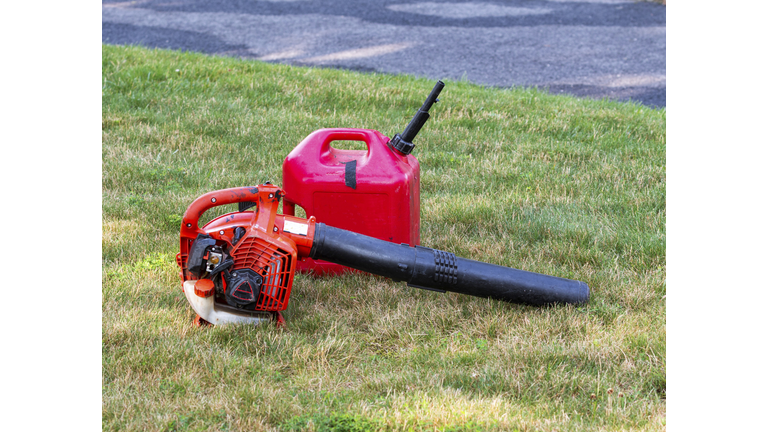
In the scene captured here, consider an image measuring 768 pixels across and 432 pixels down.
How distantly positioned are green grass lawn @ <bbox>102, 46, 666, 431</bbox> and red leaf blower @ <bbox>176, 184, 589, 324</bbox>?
0.10 meters

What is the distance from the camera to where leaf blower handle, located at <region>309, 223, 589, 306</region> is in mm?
2715

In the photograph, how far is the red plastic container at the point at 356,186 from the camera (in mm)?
2945

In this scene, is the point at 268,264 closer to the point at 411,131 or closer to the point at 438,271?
the point at 438,271

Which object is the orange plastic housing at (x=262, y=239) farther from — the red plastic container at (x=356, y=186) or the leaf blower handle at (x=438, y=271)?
the red plastic container at (x=356, y=186)

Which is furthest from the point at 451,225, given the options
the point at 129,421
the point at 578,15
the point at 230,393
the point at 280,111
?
the point at 578,15

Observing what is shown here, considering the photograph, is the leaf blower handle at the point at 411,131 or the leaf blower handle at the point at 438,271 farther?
the leaf blower handle at the point at 411,131

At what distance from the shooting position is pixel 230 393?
2244mm

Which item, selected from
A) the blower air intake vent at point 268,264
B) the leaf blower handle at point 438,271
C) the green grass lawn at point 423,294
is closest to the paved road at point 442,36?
the green grass lawn at point 423,294

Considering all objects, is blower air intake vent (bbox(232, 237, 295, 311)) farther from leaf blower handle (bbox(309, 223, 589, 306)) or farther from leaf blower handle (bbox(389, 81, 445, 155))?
leaf blower handle (bbox(389, 81, 445, 155))

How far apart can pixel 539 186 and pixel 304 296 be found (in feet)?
6.58

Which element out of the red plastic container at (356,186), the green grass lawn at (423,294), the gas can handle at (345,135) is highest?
the gas can handle at (345,135)

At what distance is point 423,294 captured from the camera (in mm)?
3033

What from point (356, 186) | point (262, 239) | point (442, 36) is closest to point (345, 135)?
point (356, 186)

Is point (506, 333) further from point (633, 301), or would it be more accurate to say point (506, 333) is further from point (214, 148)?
point (214, 148)
